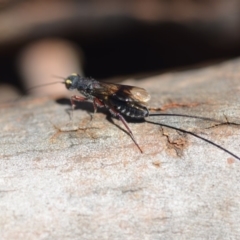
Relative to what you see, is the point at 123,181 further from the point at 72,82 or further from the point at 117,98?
the point at 72,82

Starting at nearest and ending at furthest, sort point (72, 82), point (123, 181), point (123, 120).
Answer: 1. point (123, 181)
2. point (123, 120)
3. point (72, 82)

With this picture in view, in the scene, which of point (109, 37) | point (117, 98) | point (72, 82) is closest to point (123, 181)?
point (117, 98)

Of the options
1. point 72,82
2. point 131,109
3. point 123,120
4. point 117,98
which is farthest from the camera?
point 72,82

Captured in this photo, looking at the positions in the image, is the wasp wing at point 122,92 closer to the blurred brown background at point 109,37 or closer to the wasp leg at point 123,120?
the wasp leg at point 123,120

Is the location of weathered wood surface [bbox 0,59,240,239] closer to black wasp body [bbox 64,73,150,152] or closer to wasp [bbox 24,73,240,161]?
wasp [bbox 24,73,240,161]

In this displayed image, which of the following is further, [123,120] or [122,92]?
[122,92]

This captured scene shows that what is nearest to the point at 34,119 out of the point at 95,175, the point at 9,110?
the point at 9,110

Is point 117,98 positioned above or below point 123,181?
above

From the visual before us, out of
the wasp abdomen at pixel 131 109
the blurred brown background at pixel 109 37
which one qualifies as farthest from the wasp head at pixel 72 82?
the blurred brown background at pixel 109 37
